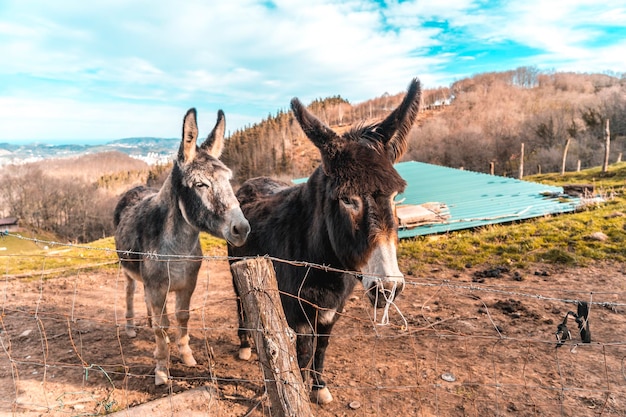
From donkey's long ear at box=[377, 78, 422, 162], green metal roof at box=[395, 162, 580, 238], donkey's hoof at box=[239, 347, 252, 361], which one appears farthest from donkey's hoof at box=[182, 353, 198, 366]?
green metal roof at box=[395, 162, 580, 238]

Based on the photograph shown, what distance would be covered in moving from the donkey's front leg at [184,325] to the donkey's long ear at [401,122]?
2.90m

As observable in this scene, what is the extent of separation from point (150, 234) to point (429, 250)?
7.87 metres

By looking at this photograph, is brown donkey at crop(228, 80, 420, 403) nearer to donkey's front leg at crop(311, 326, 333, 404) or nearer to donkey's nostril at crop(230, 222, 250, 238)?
Result: donkey's front leg at crop(311, 326, 333, 404)

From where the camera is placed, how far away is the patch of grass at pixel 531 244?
27.5ft

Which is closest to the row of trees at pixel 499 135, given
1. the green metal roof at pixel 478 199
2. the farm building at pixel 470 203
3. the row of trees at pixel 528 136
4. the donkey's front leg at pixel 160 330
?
the row of trees at pixel 528 136

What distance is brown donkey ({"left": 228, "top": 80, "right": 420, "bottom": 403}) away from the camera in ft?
7.86

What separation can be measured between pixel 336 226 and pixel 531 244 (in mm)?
8647

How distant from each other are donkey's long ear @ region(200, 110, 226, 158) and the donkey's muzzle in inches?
104

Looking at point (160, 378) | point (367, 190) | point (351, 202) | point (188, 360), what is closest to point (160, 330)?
point (160, 378)

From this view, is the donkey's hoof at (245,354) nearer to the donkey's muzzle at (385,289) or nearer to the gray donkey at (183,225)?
the gray donkey at (183,225)

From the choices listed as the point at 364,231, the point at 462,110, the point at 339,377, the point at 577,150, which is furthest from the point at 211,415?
the point at 462,110

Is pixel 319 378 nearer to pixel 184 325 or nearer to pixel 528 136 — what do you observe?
pixel 184 325

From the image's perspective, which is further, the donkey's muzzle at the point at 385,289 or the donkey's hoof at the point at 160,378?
the donkey's hoof at the point at 160,378

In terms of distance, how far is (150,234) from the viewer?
4.02 meters
